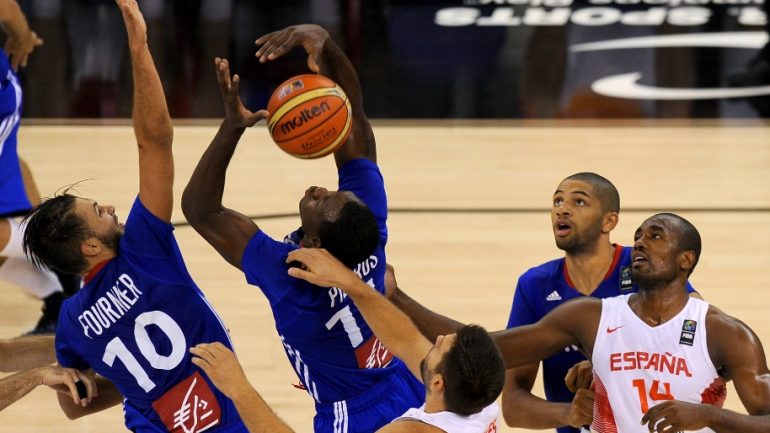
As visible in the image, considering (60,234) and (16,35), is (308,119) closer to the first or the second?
(60,234)

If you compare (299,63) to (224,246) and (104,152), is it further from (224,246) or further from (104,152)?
(224,246)

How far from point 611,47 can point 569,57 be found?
465 mm

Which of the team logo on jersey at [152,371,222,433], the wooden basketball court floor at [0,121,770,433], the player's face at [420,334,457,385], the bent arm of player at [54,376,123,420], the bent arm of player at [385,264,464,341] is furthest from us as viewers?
the wooden basketball court floor at [0,121,770,433]

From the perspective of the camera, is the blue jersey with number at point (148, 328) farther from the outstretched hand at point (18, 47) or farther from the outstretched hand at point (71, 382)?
the outstretched hand at point (18, 47)

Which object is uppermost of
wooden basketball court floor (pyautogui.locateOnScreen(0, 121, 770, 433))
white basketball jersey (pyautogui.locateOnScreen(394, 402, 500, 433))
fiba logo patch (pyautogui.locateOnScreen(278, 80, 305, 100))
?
fiba logo patch (pyautogui.locateOnScreen(278, 80, 305, 100))

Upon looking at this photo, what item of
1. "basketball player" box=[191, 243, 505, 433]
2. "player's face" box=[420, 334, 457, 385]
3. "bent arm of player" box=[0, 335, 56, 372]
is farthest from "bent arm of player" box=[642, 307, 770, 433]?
"bent arm of player" box=[0, 335, 56, 372]

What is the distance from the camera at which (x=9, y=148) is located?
732cm

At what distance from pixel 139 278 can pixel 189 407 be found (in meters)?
0.49

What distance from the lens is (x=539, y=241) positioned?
8844 mm

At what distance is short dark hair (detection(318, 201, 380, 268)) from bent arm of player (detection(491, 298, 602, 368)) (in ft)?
1.97

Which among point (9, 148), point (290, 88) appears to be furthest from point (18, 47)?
point (290, 88)

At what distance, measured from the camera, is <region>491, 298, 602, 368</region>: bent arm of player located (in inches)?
168

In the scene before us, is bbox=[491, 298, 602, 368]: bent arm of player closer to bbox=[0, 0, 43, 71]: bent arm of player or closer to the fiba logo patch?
the fiba logo patch

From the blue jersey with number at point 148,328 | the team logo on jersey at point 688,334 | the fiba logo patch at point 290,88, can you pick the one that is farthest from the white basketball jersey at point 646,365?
the fiba logo patch at point 290,88
